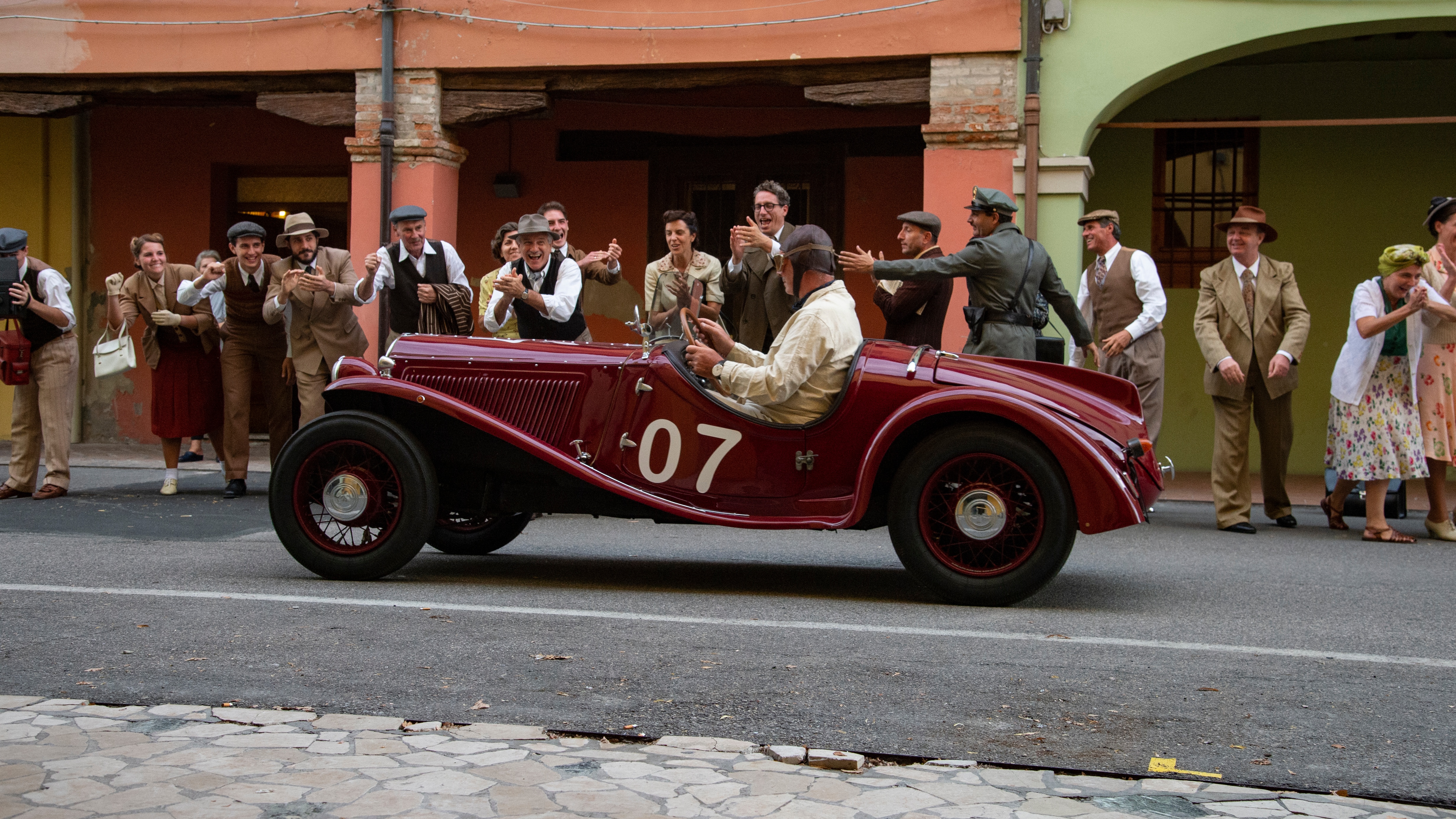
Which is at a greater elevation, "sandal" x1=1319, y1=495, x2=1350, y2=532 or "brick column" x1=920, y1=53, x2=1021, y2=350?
"brick column" x1=920, y1=53, x2=1021, y2=350

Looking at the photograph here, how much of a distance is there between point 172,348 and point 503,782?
756cm

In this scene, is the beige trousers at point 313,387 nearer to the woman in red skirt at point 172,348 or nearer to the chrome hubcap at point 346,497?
the woman in red skirt at point 172,348

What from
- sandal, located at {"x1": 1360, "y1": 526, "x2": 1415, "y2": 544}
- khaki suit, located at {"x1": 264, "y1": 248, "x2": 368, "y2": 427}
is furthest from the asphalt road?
khaki suit, located at {"x1": 264, "y1": 248, "x2": 368, "y2": 427}

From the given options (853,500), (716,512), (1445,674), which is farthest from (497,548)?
(1445,674)

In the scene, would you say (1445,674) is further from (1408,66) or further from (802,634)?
(1408,66)

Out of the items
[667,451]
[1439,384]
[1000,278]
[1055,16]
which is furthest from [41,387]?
[1439,384]

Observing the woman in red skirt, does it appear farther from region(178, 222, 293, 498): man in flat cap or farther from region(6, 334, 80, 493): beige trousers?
region(6, 334, 80, 493): beige trousers

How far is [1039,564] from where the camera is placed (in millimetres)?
5449

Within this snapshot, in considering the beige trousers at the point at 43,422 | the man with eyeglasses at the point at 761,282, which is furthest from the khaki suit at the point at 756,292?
the beige trousers at the point at 43,422

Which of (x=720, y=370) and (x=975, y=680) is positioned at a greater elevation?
(x=720, y=370)

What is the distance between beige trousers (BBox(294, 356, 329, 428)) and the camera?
30.8ft

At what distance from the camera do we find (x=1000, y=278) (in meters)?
7.22

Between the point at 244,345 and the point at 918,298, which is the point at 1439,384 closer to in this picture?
the point at 918,298

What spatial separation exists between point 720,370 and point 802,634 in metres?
1.26
